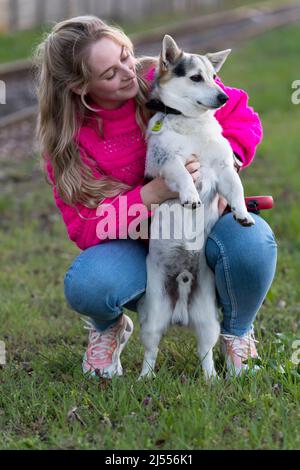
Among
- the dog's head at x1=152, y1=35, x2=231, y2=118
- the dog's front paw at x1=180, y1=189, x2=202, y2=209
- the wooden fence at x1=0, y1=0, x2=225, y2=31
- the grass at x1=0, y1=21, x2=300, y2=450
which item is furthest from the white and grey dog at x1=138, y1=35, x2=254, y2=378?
the wooden fence at x1=0, y1=0, x2=225, y2=31

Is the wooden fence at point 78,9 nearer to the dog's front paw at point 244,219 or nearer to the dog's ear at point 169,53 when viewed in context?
the dog's ear at point 169,53

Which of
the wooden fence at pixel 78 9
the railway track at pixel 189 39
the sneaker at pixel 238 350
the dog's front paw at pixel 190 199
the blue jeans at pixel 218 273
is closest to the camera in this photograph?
the dog's front paw at pixel 190 199

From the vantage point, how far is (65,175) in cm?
348

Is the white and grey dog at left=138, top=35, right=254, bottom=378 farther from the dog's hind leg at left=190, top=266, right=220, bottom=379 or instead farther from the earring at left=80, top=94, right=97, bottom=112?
the earring at left=80, top=94, right=97, bottom=112

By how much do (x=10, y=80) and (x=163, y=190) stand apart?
9.33 meters

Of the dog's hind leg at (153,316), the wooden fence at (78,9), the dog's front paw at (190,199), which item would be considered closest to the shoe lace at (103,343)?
the dog's hind leg at (153,316)

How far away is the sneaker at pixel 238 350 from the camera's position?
3.42 metres

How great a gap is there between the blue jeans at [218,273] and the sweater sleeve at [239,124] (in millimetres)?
365

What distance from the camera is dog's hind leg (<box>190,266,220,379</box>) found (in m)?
3.37

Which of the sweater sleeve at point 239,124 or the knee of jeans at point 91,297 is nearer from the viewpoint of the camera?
the knee of jeans at point 91,297

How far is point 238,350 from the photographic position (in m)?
3.47

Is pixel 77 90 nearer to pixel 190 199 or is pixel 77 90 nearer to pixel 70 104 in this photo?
pixel 70 104

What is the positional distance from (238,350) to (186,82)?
1.15m
